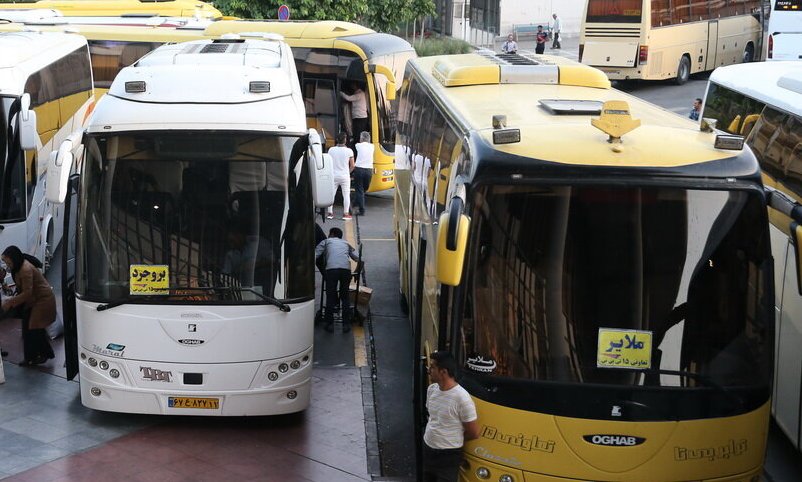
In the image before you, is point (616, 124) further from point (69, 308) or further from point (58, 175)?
point (69, 308)

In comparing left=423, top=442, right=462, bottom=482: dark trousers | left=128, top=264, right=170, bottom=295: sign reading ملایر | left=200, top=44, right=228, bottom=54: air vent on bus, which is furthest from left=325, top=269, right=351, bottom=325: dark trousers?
left=423, top=442, right=462, bottom=482: dark trousers

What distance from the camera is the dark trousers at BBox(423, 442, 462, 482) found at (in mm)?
8359

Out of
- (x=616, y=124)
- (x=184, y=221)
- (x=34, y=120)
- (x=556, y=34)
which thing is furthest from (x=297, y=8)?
(x=616, y=124)

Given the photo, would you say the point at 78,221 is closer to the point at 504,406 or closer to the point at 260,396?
the point at 260,396

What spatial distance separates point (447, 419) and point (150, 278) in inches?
145

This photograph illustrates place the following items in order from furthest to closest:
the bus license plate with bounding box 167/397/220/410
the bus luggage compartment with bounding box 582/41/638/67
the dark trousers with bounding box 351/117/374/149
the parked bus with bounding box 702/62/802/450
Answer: the bus luggage compartment with bounding box 582/41/638/67 → the dark trousers with bounding box 351/117/374/149 → the bus license plate with bounding box 167/397/220/410 → the parked bus with bounding box 702/62/802/450

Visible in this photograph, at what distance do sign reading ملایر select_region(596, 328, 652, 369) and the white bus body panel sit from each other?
3752mm

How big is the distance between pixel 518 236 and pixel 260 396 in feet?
12.7

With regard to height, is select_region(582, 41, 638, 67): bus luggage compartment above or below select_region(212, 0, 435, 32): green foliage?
below

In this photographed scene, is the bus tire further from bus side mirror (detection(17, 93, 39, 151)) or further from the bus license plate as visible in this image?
the bus license plate

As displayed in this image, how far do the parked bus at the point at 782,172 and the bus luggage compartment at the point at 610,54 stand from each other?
2104 centimetres

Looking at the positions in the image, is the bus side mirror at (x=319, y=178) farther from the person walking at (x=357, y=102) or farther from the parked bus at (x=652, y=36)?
the parked bus at (x=652, y=36)

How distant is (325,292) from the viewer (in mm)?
14656

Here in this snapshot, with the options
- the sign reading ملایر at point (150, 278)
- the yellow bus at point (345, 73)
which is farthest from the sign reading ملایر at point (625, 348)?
the yellow bus at point (345, 73)
